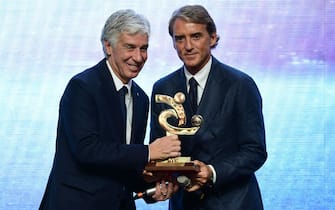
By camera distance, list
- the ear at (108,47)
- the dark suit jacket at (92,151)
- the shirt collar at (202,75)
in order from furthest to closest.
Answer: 1. the shirt collar at (202,75)
2. the ear at (108,47)
3. the dark suit jacket at (92,151)

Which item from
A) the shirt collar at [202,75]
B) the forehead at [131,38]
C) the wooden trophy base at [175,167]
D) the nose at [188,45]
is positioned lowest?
the wooden trophy base at [175,167]

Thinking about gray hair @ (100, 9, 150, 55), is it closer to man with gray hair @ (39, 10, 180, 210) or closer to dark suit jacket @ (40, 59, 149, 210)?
man with gray hair @ (39, 10, 180, 210)

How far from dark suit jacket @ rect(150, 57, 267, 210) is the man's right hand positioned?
141 millimetres

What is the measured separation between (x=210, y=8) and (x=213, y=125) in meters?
0.98

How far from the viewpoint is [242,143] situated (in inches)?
94.5

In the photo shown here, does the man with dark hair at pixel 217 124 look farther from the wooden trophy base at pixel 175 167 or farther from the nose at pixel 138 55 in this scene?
the nose at pixel 138 55

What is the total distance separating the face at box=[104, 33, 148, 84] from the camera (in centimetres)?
233

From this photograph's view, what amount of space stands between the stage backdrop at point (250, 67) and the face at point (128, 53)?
89cm

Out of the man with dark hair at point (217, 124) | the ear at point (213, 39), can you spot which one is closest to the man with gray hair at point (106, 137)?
the man with dark hair at point (217, 124)

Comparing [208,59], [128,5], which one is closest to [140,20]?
[208,59]

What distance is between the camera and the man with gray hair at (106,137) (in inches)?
88.8

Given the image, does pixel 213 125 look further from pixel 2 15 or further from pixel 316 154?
pixel 2 15

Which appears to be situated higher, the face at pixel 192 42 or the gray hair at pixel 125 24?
the gray hair at pixel 125 24

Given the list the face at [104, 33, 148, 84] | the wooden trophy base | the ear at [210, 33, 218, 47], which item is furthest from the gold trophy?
the ear at [210, 33, 218, 47]
